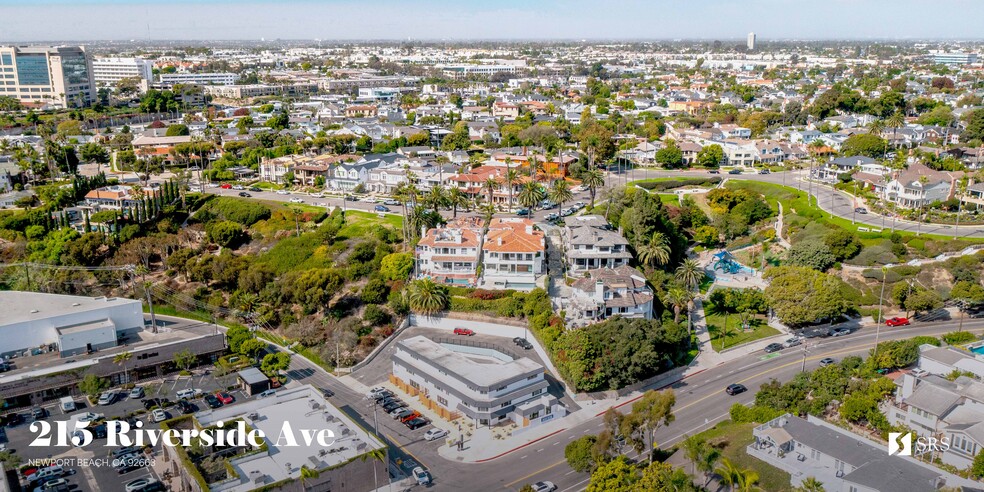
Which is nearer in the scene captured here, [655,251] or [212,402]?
[212,402]

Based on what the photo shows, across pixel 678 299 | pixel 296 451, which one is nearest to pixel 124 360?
pixel 296 451

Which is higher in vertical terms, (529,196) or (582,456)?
(529,196)

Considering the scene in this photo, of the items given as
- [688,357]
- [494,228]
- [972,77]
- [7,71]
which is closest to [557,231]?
[494,228]

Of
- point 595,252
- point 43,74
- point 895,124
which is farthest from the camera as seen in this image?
point 43,74

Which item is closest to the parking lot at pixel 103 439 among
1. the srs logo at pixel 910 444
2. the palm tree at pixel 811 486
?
the palm tree at pixel 811 486

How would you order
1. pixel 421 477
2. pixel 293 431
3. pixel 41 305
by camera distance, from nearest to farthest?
pixel 421 477, pixel 293 431, pixel 41 305

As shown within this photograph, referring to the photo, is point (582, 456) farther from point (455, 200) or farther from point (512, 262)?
point (455, 200)
